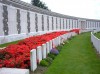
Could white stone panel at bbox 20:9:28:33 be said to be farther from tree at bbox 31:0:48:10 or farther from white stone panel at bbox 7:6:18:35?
tree at bbox 31:0:48:10

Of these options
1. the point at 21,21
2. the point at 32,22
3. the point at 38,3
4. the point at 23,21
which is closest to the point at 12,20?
the point at 21,21

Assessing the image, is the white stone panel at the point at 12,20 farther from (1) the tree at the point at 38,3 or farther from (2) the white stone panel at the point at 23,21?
(1) the tree at the point at 38,3

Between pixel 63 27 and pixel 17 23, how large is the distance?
29880mm

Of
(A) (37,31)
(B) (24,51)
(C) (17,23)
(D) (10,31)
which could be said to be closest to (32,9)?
(A) (37,31)

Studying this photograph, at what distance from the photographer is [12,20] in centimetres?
2464

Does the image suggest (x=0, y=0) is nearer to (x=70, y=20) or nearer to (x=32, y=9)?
(x=32, y=9)

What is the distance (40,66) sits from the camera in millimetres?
11422

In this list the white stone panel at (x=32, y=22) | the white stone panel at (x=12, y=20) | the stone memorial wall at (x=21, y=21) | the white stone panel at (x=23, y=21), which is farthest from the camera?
the white stone panel at (x=32, y=22)

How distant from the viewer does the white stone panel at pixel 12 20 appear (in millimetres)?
23836

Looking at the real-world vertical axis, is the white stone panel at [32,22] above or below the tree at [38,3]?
below

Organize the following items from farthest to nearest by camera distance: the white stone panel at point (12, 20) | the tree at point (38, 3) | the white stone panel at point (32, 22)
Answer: the tree at point (38, 3) → the white stone panel at point (32, 22) → the white stone panel at point (12, 20)

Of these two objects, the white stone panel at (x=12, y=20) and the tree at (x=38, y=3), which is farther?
the tree at (x=38, y=3)

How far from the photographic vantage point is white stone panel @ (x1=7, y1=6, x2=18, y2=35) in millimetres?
23836

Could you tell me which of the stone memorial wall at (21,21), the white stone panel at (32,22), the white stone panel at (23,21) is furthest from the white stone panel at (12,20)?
the white stone panel at (32,22)
